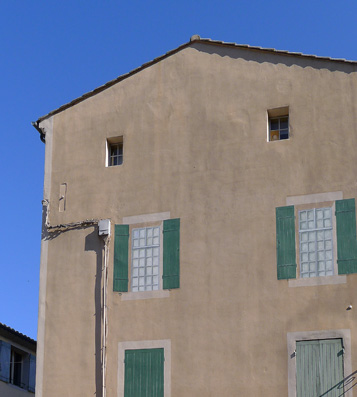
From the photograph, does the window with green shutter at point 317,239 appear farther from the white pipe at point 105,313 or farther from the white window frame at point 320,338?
the white pipe at point 105,313

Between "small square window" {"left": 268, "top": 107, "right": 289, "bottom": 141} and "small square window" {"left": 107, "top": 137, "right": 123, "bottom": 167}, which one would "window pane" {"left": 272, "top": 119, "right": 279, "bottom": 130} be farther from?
"small square window" {"left": 107, "top": 137, "right": 123, "bottom": 167}

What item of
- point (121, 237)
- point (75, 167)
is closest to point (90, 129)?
point (75, 167)

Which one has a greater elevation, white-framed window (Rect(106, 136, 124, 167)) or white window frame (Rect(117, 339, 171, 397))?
white-framed window (Rect(106, 136, 124, 167))

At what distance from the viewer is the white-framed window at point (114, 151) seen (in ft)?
73.1

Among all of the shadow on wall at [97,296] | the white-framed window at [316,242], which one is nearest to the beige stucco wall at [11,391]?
the shadow on wall at [97,296]

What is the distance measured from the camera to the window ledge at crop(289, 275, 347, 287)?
61.4ft

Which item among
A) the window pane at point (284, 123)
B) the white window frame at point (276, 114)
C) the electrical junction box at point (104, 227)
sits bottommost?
the electrical junction box at point (104, 227)

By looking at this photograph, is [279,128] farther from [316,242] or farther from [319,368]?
[319,368]

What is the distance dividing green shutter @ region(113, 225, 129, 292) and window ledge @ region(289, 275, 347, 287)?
420cm

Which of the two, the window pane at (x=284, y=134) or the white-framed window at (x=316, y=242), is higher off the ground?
the window pane at (x=284, y=134)

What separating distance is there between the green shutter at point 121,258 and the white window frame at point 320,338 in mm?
4389

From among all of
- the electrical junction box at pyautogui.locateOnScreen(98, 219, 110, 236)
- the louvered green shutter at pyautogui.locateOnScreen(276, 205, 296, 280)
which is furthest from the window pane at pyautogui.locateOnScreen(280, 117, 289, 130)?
the electrical junction box at pyautogui.locateOnScreen(98, 219, 110, 236)

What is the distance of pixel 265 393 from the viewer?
18719mm

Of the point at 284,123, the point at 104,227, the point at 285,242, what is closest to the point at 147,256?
the point at 104,227
